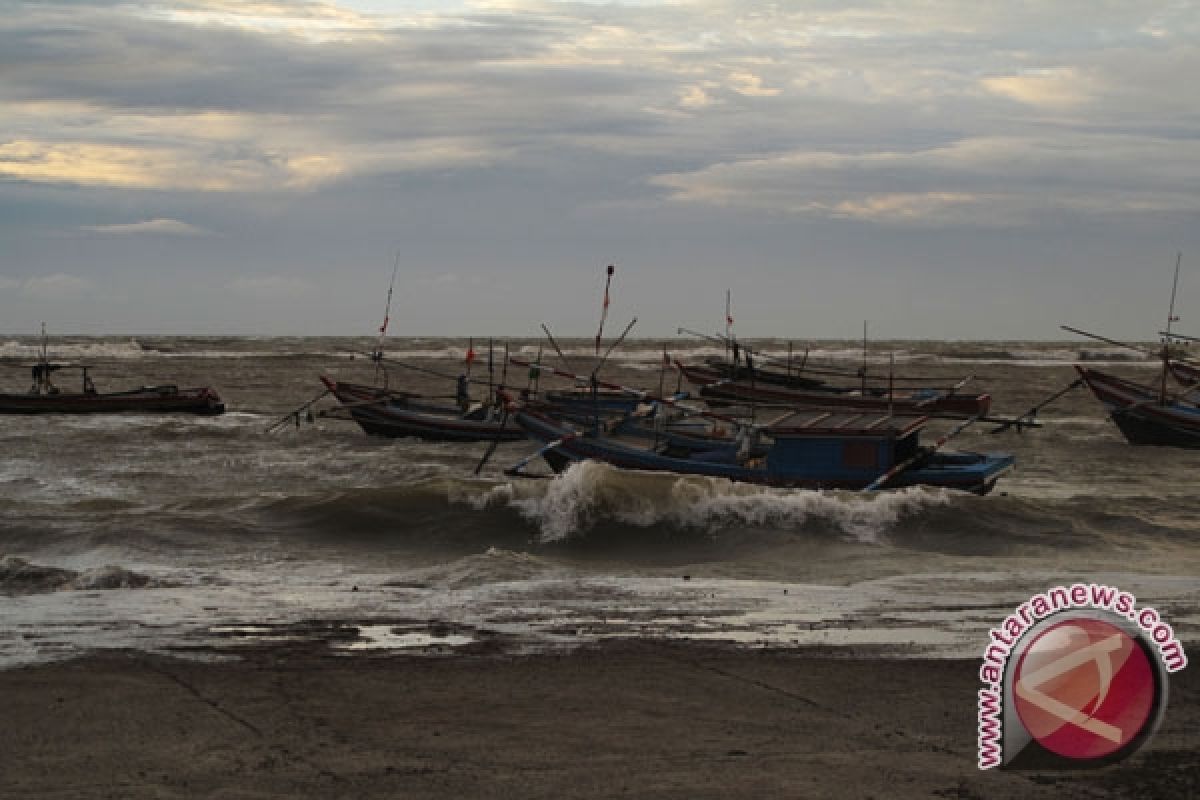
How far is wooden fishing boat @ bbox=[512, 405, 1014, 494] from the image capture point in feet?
70.1

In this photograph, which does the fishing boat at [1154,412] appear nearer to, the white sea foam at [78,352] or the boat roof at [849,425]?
→ the boat roof at [849,425]

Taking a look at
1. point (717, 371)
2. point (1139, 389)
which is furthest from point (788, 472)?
point (717, 371)

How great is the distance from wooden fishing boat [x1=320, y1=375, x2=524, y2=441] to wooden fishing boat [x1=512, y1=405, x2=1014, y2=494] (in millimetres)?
12084

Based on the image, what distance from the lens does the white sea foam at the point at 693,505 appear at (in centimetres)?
1870

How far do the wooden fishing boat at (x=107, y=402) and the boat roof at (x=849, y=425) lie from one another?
85.8 feet

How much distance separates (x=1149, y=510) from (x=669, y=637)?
12563 mm

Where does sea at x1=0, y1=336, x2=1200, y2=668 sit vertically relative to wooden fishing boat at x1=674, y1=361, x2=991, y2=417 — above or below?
below

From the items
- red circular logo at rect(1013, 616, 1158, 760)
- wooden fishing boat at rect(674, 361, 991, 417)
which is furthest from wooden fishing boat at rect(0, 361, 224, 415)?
red circular logo at rect(1013, 616, 1158, 760)

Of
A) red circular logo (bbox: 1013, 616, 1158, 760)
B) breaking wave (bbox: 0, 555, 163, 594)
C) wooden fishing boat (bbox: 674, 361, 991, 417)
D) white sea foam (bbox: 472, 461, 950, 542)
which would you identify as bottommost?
breaking wave (bbox: 0, 555, 163, 594)

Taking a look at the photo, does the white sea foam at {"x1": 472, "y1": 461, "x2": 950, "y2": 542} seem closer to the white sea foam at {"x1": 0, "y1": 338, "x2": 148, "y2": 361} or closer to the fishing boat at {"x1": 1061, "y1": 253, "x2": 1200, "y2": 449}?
the fishing boat at {"x1": 1061, "y1": 253, "x2": 1200, "y2": 449}

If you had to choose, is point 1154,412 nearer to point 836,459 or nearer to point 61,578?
point 836,459

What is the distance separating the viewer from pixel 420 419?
35.7m

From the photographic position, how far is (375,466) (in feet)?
98.8

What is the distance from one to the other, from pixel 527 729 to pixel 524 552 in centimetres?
944
